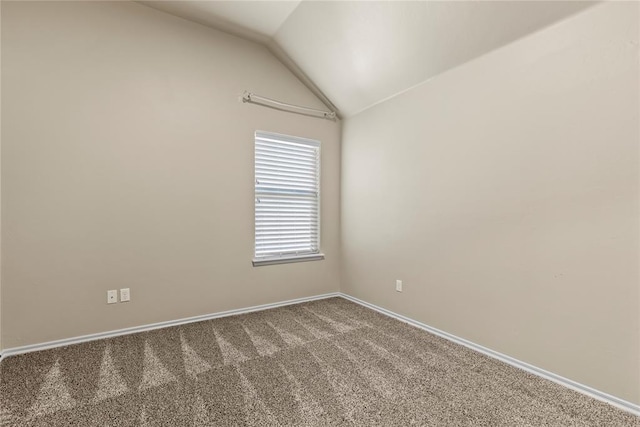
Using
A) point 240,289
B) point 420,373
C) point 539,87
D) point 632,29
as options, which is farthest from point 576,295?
point 240,289

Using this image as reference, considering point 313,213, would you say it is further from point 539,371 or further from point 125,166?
point 539,371

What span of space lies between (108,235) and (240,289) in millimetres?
1335

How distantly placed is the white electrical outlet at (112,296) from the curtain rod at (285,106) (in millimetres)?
2241

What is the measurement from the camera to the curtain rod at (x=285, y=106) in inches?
126

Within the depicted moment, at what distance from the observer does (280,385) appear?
6.10ft

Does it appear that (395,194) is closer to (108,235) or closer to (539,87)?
(539,87)

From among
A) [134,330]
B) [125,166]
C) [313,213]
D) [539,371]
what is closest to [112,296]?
[134,330]

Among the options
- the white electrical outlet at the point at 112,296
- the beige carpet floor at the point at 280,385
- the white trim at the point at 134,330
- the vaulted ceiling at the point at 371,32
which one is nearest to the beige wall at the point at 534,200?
the vaulted ceiling at the point at 371,32

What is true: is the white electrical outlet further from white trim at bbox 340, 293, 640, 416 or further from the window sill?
white trim at bbox 340, 293, 640, 416

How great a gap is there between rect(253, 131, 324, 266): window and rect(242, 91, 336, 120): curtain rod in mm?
322

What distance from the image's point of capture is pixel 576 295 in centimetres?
184

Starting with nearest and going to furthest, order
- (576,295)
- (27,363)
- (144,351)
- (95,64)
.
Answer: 1. (576,295)
2. (27,363)
3. (144,351)
4. (95,64)

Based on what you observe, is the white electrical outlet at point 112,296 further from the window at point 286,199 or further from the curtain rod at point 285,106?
the curtain rod at point 285,106

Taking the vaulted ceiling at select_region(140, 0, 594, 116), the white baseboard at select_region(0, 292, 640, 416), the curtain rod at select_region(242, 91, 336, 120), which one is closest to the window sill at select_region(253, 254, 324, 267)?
the white baseboard at select_region(0, 292, 640, 416)
